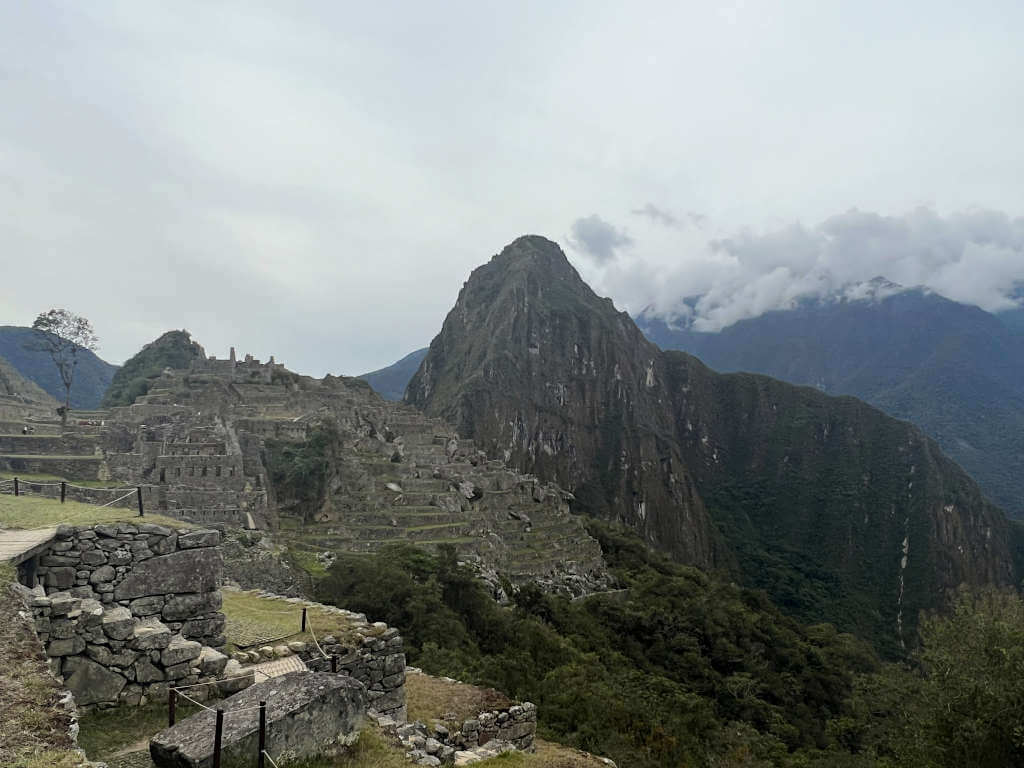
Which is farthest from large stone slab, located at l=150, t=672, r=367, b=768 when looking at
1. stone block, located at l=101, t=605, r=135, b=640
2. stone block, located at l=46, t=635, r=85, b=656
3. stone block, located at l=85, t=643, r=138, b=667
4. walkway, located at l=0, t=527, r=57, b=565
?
walkway, located at l=0, t=527, r=57, b=565

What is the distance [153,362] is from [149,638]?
198 ft

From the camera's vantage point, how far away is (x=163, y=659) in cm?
675

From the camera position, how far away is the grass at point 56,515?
8.93 m

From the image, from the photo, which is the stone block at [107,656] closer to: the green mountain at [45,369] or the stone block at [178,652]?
the stone block at [178,652]

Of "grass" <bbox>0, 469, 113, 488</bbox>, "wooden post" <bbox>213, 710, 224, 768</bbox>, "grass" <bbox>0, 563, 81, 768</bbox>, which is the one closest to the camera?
"grass" <bbox>0, 563, 81, 768</bbox>

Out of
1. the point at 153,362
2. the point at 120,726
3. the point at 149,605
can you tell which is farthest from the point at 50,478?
the point at 153,362

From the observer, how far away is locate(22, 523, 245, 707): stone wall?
6.42m

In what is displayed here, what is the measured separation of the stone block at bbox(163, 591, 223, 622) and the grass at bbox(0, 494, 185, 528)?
1274mm

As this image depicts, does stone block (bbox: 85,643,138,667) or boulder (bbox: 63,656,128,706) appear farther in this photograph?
stone block (bbox: 85,643,138,667)

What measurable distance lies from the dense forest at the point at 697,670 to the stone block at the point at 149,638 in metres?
9.52

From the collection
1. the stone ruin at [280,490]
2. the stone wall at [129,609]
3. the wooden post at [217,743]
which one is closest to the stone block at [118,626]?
the stone wall at [129,609]

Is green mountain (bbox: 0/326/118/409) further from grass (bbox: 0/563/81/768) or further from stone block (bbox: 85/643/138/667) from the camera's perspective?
grass (bbox: 0/563/81/768)

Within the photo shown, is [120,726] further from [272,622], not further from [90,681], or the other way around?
[272,622]

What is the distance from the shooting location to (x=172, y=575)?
834cm
